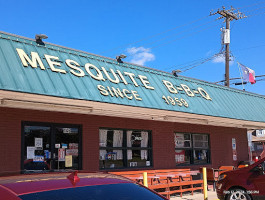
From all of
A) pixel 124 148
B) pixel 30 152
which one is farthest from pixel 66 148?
pixel 124 148

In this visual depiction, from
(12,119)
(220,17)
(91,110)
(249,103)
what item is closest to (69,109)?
(91,110)

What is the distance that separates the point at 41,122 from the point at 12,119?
96 centimetres

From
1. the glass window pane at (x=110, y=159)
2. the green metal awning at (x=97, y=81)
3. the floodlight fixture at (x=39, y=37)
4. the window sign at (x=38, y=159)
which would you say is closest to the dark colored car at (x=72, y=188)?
the green metal awning at (x=97, y=81)

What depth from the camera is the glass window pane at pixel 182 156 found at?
1557 cm

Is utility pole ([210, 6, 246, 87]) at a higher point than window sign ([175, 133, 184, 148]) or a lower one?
higher

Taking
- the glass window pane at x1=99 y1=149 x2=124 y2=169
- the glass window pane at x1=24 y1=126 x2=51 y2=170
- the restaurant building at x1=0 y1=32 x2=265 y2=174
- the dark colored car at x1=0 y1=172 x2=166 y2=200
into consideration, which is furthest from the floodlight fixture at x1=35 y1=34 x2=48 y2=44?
the dark colored car at x1=0 y1=172 x2=166 y2=200

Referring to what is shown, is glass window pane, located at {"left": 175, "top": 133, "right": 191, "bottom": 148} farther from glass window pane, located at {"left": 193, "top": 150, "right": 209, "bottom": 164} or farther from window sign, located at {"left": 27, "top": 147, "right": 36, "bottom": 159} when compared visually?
window sign, located at {"left": 27, "top": 147, "right": 36, "bottom": 159}

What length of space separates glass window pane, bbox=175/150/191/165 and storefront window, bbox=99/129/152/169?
1897mm

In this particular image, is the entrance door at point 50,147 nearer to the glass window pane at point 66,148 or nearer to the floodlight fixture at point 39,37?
the glass window pane at point 66,148

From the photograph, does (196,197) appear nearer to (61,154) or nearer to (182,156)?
(182,156)

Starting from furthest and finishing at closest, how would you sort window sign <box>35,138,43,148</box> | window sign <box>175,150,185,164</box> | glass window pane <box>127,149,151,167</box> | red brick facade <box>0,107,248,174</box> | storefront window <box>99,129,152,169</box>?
window sign <box>175,150,185,164</box>
glass window pane <box>127,149,151,167</box>
storefront window <box>99,129,152,169</box>
window sign <box>35,138,43,148</box>
red brick facade <box>0,107,248,174</box>

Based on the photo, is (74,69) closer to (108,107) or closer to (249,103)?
(108,107)

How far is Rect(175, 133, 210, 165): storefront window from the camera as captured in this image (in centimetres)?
1570

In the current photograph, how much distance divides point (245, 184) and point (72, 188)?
26.2ft
